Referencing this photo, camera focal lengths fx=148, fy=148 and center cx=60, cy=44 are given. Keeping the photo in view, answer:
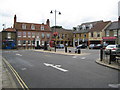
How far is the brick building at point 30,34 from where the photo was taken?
55281 millimetres

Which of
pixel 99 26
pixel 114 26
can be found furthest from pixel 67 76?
pixel 99 26

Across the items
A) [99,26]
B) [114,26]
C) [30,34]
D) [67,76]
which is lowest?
[67,76]

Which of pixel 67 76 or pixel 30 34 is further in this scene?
pixel 30 34

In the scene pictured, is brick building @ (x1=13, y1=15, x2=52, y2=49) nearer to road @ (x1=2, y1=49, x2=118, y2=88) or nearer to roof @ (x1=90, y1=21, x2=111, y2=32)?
roof @ (x1=90, y1=21, x2=111, y2=32)

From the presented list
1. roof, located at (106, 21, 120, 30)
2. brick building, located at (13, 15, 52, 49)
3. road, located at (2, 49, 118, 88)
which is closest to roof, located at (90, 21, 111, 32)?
roof, located at (106, 21, 120, 30)

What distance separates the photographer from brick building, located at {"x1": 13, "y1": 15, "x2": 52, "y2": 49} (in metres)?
55.3

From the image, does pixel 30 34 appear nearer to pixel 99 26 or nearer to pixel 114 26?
pixel 99 26

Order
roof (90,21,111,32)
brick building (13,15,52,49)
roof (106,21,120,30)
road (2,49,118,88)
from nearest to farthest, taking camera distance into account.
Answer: road (2,49,118,88) < roof (106,21,120,30) < roof (90,21,111,32) < brick building (13,15,52,49)

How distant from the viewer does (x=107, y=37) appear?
49062 mm

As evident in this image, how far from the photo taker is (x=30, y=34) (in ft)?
189

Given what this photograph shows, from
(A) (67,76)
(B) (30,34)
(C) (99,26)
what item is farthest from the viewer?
(B) (30,34)

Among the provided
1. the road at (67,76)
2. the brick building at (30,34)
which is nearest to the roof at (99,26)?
the brick building at (30,34)

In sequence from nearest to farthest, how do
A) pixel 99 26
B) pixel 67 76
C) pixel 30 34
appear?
pixel 67 76, pixel 99 26, pixel 30 34

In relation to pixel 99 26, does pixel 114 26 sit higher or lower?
lower
